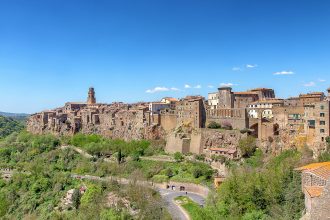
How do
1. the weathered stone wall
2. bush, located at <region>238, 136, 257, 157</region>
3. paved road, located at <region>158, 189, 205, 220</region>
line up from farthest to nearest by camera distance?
the weathered stone wall, bush, located at <region>238, 136, 257, 157</region>, paved road, located at <region>158, 189, 205, 220</region>

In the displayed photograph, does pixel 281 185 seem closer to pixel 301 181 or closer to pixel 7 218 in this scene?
pixel 301 181

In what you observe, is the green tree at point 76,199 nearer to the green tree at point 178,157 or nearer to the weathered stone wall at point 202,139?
the green tree at point 178,157

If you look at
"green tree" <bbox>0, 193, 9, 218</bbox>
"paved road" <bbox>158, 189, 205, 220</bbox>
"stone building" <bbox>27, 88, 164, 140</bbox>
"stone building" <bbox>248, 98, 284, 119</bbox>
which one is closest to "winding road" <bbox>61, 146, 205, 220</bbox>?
"paved road" <bbox>158, 189, 205, 220</bbox>

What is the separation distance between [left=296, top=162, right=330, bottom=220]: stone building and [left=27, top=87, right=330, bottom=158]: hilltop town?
500 inches

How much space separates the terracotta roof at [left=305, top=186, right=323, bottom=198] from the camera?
13.6m

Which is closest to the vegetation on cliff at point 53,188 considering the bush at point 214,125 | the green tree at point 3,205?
the green tree at point 3,205

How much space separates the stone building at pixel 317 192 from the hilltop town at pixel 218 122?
41.7 ft

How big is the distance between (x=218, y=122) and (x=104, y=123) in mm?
19797

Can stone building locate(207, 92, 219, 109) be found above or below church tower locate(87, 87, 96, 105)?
below

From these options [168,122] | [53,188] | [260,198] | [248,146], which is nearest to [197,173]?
[248,146]

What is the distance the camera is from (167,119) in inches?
1738

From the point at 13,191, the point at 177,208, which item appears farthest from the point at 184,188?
the point at 13,191

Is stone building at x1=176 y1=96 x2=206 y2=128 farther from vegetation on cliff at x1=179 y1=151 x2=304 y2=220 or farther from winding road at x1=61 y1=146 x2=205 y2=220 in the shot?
vegetation on cliff at x1=179 y1=151 x2=304 y2=220

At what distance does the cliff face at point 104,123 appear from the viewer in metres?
45.9
